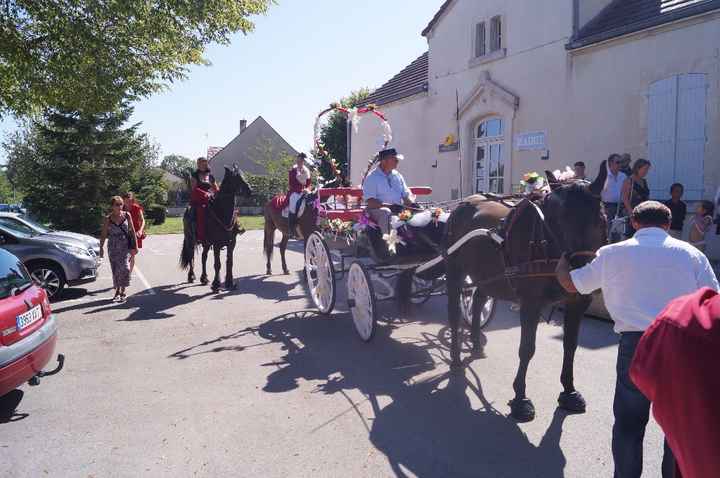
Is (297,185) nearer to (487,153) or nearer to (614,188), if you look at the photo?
(614,188)

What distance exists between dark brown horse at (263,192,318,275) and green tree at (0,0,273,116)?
415cm

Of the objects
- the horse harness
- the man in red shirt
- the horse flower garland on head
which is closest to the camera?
the man in red shirt

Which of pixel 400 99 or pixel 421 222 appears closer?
pixel 421 222

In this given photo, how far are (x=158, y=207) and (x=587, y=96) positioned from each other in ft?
81.6

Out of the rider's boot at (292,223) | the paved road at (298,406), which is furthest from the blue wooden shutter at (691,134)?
the rider's boot at (292,223)

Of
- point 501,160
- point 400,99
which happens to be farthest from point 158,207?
point 501,160

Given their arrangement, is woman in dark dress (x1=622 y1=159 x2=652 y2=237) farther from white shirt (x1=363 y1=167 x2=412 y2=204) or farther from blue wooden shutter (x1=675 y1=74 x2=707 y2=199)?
white shirt (x1=363 y1=167 x2=412 y2=204)

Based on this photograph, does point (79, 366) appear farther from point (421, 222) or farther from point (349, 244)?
point (421, 222)

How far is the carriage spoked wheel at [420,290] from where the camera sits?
659cm

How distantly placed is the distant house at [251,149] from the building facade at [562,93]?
113 ft

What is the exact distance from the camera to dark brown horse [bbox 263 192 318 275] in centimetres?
986

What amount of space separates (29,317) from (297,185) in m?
6.42

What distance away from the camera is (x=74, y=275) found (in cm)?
977

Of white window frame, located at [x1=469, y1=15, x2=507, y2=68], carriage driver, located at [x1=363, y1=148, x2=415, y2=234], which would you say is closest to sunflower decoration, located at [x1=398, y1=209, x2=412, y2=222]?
carriage driver, located at [x1=363, y1=148, x2=415, y2=234]
